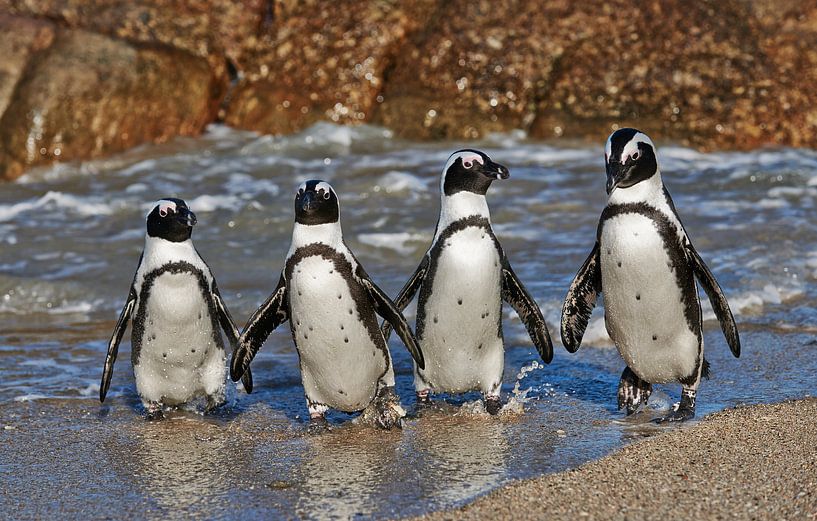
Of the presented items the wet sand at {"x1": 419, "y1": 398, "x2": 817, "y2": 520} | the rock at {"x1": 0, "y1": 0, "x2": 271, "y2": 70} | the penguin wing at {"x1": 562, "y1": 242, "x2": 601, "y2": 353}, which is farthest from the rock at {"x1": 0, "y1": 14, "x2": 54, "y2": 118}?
the wet sand at {"x1": 419, "y1": 398, "x2": 817, "y2": 520}

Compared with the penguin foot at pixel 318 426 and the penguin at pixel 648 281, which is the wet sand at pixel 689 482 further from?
the penguin foot at pixel 318 426

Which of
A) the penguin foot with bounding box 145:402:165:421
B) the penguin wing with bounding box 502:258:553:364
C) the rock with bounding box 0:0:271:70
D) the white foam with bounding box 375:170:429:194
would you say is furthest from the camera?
the rock with bounding box 0:0:271:70

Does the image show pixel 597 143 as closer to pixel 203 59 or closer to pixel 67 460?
pixel 203 59

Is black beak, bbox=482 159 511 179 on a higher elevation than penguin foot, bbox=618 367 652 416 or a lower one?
higher

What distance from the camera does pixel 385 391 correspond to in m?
4.68

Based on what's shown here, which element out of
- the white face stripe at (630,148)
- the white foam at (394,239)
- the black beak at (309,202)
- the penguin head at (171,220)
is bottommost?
the white foam at (394,239)

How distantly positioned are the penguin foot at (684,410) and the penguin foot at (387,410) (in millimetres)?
1010

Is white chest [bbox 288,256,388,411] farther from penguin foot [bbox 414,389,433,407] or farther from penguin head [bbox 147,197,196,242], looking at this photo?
penguin head [bbox 147,197,196,242]

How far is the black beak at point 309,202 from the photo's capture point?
4.45 m

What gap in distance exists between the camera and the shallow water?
12.9ft

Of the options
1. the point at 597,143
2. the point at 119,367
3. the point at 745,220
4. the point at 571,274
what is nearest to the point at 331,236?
the point at 119,367

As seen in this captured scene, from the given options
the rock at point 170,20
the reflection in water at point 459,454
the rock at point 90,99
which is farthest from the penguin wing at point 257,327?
the rock at point 170,20

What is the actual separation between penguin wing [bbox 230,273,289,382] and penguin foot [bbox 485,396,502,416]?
0.91m

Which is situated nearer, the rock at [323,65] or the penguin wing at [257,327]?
the penguin wing at [257,327]
